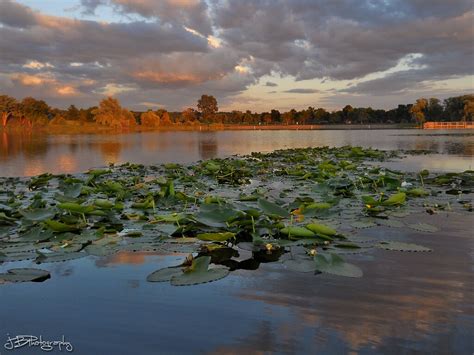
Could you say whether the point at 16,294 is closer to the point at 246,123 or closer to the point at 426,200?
the point at 426,200

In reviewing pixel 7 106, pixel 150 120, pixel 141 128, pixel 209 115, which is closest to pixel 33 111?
pixel 7 106

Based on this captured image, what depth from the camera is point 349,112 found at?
126062 mm

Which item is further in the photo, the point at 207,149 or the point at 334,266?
the point at 207,149

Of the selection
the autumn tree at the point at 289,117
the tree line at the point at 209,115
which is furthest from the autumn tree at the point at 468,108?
the autumn tree at the point at 289,117

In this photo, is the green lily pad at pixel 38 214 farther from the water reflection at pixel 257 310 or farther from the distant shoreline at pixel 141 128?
the distant shoreline at pixel 141 128

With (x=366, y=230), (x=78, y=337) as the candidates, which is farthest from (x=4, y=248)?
(x=366, y=230)

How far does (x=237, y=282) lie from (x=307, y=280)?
46 cm

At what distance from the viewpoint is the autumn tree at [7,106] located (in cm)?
7531

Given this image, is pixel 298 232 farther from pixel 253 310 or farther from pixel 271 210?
pixel 253 310

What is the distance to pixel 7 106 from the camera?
76.2m

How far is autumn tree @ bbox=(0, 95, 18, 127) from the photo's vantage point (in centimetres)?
7531

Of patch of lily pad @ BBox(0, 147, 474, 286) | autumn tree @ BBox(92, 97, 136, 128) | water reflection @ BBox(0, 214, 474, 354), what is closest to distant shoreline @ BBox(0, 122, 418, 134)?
autumn tree @ BBox(92, 97, 136, 128)

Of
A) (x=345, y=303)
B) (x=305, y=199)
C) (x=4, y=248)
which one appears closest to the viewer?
(x=345, y=303)

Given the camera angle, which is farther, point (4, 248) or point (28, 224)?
point (28, 224)
